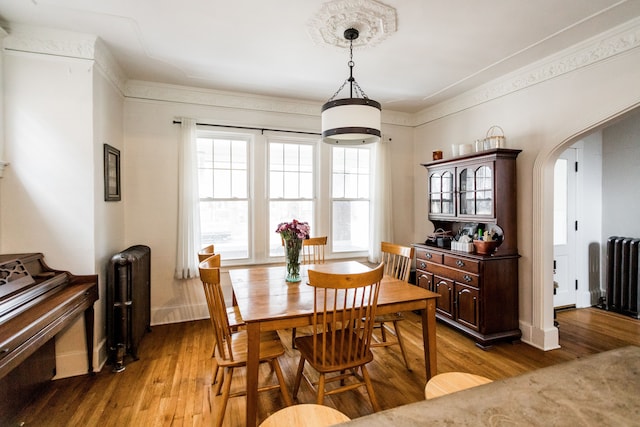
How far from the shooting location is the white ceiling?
2197 millimetres

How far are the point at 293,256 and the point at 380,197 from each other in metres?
2.22

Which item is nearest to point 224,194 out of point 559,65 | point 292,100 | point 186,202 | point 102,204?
point 186,202

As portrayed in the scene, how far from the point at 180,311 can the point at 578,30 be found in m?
4.76

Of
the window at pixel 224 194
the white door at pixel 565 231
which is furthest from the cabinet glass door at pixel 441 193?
the window at pixel 224 194

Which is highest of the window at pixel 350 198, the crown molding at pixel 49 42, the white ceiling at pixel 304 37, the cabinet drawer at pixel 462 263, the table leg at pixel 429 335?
the white ceiling at pixel 304 37

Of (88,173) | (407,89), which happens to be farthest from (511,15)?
(88,173)

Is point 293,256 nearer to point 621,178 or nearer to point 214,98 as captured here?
point 214,98

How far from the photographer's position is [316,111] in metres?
4.26

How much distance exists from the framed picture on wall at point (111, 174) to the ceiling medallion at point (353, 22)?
215 centimetres

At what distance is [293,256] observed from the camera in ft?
8.45

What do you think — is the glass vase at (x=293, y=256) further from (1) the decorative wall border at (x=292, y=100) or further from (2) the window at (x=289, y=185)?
(1) the decorative wall border at (x=292, y=100)

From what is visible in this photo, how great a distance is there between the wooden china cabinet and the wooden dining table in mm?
1105

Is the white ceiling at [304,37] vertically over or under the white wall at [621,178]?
over

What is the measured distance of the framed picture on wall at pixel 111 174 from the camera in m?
2.85
